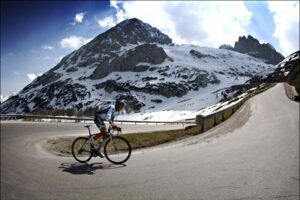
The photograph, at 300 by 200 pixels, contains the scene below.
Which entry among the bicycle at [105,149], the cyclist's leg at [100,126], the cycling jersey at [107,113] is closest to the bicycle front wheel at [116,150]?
the bicycle at [105,149]

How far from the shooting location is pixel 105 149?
782 cm

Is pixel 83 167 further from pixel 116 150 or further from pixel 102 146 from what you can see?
pixel 116 150

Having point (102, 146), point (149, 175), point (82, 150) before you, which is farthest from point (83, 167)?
point (149, 175)

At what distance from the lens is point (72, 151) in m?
7.23

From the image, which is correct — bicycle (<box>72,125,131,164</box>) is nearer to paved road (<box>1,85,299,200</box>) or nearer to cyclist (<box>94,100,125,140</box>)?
paved road (<box>1,85,299,200</box>)

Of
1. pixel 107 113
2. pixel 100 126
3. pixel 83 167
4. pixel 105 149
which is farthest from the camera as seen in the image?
pixel 105 149

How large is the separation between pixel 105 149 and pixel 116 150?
29 centimetres

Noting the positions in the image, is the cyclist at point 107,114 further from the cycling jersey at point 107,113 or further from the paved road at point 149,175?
the paved road at point 149,175

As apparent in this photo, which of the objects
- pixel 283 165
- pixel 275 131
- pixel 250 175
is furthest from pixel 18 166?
pixel 275 131

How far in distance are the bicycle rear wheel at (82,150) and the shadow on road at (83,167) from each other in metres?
0.13

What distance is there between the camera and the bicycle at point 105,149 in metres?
7.46

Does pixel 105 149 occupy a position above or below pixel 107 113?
below

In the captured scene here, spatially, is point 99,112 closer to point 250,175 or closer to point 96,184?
point 96,184

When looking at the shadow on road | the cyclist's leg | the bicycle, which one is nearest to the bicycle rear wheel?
the bicycle
